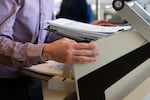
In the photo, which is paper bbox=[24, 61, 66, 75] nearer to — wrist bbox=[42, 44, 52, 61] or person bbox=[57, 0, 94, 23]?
wrist bbox=[42, 44, 52, 61]

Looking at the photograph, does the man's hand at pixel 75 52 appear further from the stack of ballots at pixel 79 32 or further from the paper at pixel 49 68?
the paper at pixel 49 68

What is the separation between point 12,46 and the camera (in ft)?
3.31

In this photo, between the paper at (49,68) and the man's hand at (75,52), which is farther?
the paper at (49,68)

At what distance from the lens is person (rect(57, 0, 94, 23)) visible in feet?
10.2

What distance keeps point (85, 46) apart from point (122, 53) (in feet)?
0.46

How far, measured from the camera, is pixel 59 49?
0.89m

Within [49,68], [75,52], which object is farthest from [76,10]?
[75,52]

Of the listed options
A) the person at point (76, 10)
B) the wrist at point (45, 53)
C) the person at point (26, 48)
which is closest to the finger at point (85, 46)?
the person at point (26, 48)

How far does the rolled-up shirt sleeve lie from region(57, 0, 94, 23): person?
2.03 metres

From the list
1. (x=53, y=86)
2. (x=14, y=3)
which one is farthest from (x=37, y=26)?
(x=53, y=86)

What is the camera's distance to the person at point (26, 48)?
0.88 meters

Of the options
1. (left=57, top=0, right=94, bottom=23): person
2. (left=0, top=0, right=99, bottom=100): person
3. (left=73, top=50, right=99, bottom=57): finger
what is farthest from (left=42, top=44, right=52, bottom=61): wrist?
(left=57, top=0, right=94, bottom=23): person

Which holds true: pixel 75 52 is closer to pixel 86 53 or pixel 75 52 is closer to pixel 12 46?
pixel 86 53

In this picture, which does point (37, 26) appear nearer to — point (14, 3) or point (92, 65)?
point (14, 3)
